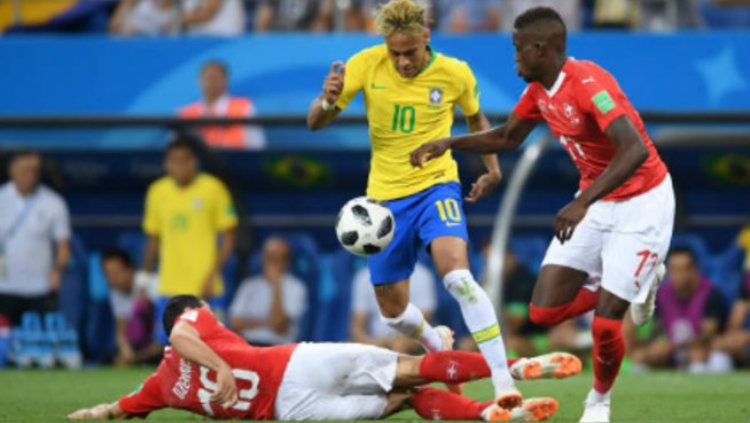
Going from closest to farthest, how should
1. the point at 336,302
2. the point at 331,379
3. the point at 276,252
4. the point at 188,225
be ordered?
the point at 331,379
the point at 188,225
the point at 276,252
the point at 336,302

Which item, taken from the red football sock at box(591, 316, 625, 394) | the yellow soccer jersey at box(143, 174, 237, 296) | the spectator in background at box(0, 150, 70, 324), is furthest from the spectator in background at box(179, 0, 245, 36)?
the red football sock at box(591, 316, 625, 394)

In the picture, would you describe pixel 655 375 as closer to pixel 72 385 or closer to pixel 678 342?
pixel 678 342

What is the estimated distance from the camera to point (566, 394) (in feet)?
38.6

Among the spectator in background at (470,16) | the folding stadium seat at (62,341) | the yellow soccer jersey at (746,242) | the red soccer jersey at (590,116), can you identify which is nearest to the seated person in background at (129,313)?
the folding stadium seat at (62,341)

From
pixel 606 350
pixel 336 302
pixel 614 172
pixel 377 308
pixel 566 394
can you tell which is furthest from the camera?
pixel 336 302

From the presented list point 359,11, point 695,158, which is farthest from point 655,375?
point 359,11

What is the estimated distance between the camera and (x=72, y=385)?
514 inches

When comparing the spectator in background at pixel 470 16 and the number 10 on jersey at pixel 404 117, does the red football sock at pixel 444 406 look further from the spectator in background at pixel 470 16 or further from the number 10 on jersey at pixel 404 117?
the spectator in background at pixel 470 16

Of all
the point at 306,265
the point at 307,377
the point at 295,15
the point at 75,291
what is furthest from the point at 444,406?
the point at 75,291

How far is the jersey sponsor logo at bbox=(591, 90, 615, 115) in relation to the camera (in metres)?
8.51

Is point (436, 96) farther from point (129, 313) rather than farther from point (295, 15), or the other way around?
point (129, 313)

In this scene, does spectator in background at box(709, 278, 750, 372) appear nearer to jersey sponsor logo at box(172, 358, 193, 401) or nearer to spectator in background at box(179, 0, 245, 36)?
spectator in background at box(179, 0, 245, 36)

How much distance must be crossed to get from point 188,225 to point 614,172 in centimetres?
791

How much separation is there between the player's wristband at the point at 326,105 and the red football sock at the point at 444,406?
1970 mm
